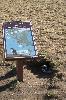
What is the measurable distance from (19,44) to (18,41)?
3.7 inches

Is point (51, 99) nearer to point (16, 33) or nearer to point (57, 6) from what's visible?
point (16, 33)

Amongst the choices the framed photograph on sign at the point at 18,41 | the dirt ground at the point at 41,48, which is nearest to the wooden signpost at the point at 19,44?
the framed photograph on sign at the point at 18,41

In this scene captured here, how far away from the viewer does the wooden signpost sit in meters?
7.41

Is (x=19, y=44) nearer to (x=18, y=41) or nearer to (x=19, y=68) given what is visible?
(x=18, y=41)

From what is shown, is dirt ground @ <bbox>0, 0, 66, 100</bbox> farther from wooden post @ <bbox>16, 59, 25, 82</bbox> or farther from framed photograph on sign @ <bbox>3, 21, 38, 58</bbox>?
framed photograph on sign @ <bbox>3, 21, 38, 58</bbox>

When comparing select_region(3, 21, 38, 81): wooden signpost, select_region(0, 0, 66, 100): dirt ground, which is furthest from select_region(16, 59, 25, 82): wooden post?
select_region(0, 0, 66, 100): dirt ground

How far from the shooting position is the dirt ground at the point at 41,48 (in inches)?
299

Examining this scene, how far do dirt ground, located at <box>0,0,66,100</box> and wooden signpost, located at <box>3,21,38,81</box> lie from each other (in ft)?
1.22

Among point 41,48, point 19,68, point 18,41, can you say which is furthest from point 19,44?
point 41,48

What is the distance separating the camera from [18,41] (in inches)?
307

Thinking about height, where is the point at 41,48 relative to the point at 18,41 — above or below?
below

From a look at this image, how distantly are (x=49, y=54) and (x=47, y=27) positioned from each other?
6.78 ft

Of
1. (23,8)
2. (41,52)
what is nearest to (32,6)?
(23,8)

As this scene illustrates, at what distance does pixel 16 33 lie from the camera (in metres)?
7.99
